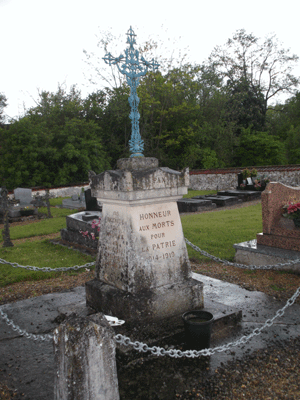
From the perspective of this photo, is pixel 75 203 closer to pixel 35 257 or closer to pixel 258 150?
pixel 35 257

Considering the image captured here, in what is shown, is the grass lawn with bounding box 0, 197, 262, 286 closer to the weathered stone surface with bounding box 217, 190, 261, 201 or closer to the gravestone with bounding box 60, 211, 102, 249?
the gravestone with bounding box 60, 211, 102, 249

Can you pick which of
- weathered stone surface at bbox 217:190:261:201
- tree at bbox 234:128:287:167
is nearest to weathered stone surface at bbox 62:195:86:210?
weathered stone surface at bbox 217:190:261:201

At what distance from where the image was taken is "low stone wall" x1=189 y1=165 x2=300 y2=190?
22.4 m

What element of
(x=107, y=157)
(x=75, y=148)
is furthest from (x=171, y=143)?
(x=75, y=148)

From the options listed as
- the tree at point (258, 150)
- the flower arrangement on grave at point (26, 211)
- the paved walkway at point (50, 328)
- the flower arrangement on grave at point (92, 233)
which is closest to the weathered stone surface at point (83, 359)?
the paved walkway at point (50, 328)

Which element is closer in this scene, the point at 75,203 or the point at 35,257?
the point at 35,257

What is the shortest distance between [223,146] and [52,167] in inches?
642

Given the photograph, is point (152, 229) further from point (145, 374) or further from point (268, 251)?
point (268, 251)

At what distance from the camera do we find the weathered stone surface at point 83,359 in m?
2.16

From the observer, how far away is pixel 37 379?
3164mm

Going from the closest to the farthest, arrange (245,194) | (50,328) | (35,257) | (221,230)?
(50,328) < (35,257) < (221,230) < (245,194)

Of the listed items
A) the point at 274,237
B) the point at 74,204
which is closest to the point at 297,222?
the point at 274,237

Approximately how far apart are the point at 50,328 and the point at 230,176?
22.0 metres

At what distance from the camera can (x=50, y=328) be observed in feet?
13.5
